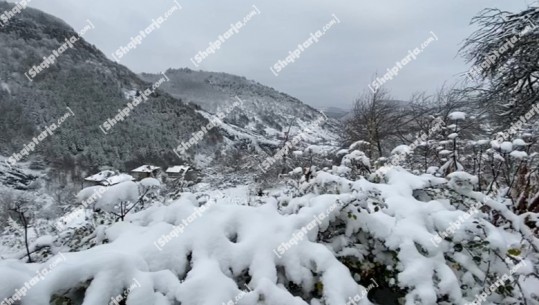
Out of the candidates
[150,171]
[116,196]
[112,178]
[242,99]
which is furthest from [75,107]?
[242,99]

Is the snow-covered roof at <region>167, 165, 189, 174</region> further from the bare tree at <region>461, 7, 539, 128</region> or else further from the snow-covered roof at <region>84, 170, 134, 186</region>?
the bare tree at <region>461, 7, 539, 128</region>

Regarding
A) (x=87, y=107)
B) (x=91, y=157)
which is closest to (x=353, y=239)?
(x=91, y=157)

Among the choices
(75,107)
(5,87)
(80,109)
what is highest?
(5,87)

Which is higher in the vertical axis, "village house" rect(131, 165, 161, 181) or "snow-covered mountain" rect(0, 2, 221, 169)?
"snow-covered mountain" rect(0, 2, 221, 169)

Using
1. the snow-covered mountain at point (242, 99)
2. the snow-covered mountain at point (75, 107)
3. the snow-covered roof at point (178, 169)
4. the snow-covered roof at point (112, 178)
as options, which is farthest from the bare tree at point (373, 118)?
the snow-covered mountain at point (242, 99)

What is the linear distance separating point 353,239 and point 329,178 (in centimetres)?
59

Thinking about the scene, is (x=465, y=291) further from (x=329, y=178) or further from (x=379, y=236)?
(x=329, y=178)

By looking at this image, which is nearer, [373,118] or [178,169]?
[373,118]

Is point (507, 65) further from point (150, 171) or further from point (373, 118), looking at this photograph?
point (373, 118)

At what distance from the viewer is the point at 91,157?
45156 mm

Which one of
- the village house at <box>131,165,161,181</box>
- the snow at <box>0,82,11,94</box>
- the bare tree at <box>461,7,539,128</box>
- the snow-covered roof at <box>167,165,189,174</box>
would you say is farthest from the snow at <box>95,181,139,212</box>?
the snow at <box>0,82,11,94</box>

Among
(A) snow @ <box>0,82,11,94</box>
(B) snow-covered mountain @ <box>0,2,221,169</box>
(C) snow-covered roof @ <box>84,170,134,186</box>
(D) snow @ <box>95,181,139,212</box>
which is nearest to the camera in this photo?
(D) snow @ <box>95,181,139,212</box>

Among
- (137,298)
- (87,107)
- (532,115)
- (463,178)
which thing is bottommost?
(137,298)

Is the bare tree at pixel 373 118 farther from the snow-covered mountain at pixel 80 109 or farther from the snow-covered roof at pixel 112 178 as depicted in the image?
the snow-covered mountain at pixel 80 109
